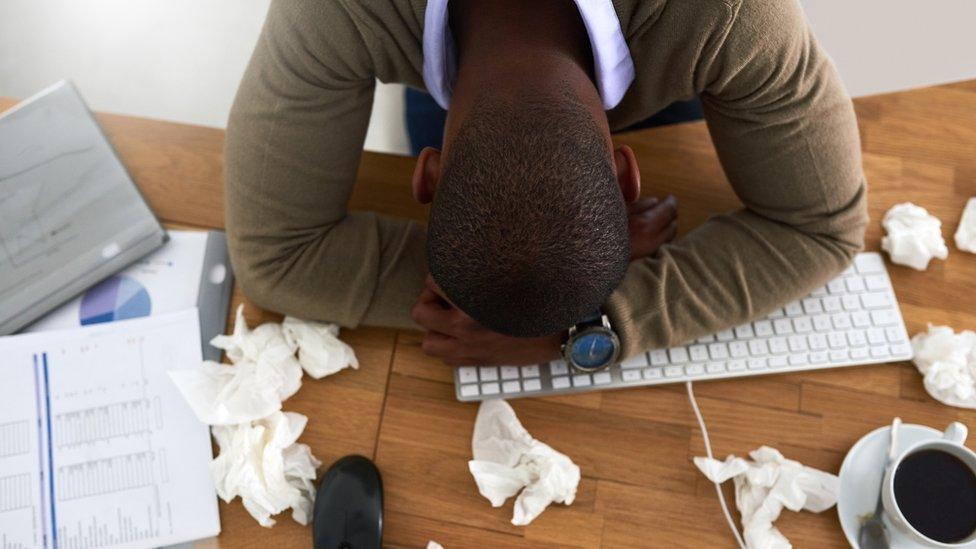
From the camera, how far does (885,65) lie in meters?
1.09

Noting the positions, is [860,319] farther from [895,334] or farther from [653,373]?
[653,373]

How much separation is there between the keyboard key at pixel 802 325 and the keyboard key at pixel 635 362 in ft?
0.59

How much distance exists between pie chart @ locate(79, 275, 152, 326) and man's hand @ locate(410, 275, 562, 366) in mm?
320

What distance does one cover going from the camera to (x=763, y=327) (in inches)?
39.5

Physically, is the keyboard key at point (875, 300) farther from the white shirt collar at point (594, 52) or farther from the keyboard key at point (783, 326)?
the white shirt collar at point (594, 52)

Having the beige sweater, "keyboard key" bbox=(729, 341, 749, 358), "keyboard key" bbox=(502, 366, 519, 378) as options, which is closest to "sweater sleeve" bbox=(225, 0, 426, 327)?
the beige sweater

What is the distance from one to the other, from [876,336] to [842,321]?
0.13ft

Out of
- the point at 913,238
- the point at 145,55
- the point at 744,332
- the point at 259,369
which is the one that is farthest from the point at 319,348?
the point at 145,55

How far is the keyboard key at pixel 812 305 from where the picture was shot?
3.32 ft

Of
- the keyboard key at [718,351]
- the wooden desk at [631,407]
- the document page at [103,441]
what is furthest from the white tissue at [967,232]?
the document page at [103,441]

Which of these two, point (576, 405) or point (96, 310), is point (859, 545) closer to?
point (576, 405)

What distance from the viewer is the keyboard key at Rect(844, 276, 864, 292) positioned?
3.35ft

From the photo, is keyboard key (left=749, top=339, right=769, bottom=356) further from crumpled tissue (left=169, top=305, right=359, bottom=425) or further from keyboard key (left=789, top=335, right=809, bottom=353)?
crumpled tissue (left=169, top=305, right=359, bottom=425)

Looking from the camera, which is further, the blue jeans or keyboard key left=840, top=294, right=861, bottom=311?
the blue jeans
